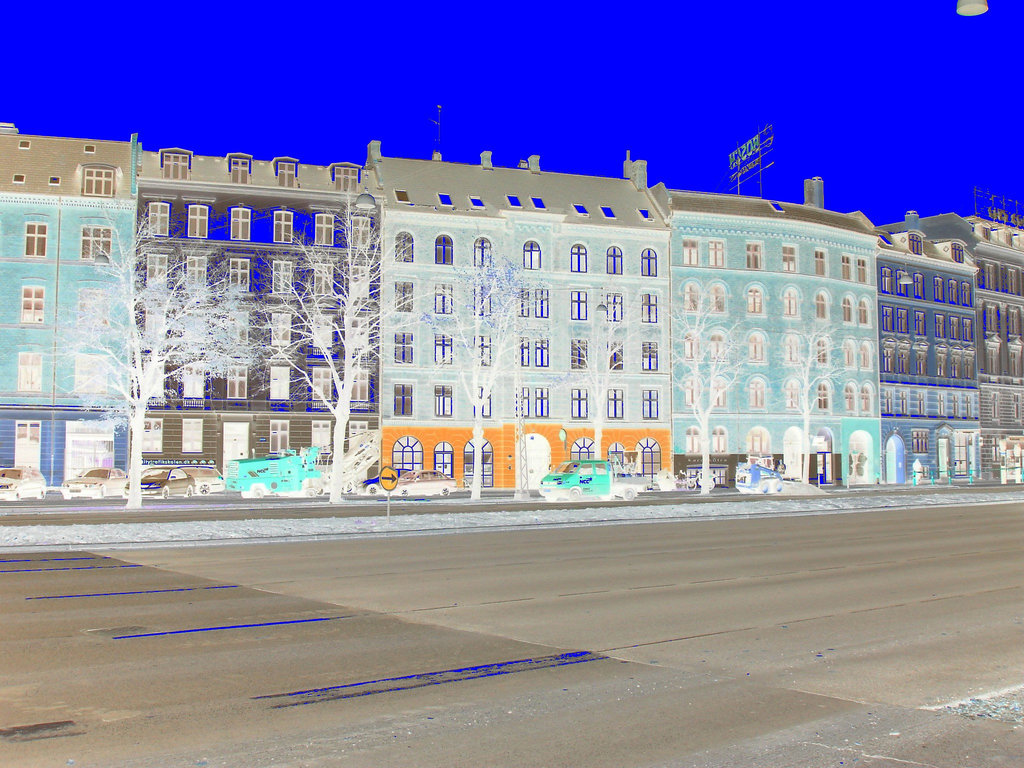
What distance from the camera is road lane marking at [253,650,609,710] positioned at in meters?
8.06

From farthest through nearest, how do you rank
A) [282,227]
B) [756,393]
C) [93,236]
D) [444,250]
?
[756,393]
[444,250]
[282,227]
[93,236]

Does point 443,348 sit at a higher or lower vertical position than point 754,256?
lower

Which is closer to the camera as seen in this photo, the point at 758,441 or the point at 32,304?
the point at 32,304

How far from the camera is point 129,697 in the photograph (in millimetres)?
8039

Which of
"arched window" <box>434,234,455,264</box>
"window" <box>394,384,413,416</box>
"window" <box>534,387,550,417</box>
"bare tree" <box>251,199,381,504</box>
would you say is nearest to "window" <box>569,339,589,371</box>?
"window" <box>534,387,550,417</box>

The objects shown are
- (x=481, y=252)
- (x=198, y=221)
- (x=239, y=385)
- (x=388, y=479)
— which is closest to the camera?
(x=388, y=479)

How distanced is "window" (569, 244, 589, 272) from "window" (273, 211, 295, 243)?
55.7 ft

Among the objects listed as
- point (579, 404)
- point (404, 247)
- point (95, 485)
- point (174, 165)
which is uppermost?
point (174, 165)

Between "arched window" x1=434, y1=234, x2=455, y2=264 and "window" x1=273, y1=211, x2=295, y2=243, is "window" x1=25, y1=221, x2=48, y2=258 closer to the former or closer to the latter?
"window" x1=273, y1=211, x2=295, y2=243

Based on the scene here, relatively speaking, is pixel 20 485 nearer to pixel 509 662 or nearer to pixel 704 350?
pixel 704 350

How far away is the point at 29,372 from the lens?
2005 inches

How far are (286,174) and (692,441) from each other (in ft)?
96.0

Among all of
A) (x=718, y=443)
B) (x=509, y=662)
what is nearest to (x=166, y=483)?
(x=718, y=443)

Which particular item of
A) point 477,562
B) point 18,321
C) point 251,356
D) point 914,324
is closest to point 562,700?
point 477,562
